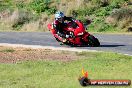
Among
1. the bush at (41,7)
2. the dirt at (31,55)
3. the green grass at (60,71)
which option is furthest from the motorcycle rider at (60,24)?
the bush at (41,7)

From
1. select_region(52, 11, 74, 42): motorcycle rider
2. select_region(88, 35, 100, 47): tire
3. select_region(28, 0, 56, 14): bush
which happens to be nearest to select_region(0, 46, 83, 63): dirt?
select_region(52, 11, 74, 42): motorcycle rider

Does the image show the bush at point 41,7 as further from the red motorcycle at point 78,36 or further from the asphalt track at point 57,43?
the red motorcycle at point 78,36

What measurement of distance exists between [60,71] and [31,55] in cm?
515

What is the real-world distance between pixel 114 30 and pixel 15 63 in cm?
1667

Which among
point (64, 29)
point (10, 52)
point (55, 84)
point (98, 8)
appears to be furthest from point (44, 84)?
point (98, 8)

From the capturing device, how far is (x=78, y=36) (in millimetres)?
24719

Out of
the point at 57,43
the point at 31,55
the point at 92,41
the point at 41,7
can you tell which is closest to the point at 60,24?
the point at 57,43

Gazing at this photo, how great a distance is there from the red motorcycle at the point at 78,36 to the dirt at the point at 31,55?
219cm

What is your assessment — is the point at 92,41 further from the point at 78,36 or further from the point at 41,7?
the point at 41,7

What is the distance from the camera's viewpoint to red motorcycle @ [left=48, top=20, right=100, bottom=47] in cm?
2445

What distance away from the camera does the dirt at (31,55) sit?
19.9 meters

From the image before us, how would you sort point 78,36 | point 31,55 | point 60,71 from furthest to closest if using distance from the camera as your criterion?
point 78,36 < point 31,55 < point 60,71

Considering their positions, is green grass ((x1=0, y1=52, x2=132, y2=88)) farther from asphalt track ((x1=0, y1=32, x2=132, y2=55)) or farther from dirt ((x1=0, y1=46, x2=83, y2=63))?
asphalt track ((x1=0, y1=32, x2=132, y2=55))

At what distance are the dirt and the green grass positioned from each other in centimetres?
107
